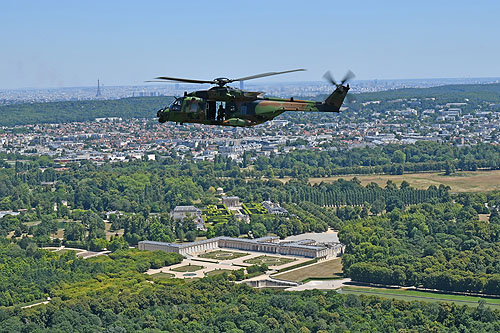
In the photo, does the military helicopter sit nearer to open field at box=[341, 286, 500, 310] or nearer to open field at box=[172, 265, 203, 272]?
open field at box=[341, 286, 500, 310]

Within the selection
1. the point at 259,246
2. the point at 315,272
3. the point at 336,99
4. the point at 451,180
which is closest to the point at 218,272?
the point at 315,272

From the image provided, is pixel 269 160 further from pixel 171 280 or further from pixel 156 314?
pixel 156 314

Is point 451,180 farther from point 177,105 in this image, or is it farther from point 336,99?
point 177,105

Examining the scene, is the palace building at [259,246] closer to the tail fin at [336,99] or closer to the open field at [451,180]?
the open field at [451,180]

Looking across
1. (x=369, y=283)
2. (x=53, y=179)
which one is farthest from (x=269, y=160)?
(x=369, y=283)

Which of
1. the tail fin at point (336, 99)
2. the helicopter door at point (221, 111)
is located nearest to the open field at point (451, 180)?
the tail fin at point (336, 99)

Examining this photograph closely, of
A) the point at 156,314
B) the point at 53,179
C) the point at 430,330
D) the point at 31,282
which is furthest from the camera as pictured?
the point at 53,179
